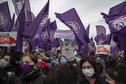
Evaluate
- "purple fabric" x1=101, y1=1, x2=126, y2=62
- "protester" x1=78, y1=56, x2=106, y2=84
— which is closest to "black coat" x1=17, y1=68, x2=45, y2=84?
"protester" x1=78, y1=56, x2=106, y2=84

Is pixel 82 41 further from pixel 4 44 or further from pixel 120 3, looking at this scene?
pixel 4 44

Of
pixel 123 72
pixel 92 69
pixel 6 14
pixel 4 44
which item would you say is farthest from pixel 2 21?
pixel 123 72

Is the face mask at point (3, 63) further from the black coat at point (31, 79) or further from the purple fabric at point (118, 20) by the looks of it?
the purple fabric at point (118, 20)

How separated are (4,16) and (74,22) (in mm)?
3523

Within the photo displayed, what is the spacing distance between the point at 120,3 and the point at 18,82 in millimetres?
5438

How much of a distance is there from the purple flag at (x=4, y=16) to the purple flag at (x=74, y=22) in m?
2.61

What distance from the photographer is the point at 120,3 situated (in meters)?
5.37

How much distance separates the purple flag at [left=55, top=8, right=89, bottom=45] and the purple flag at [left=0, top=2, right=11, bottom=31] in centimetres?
261

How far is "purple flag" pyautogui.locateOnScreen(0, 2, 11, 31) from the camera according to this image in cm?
525

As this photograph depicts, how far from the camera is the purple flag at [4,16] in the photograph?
5.25 metres

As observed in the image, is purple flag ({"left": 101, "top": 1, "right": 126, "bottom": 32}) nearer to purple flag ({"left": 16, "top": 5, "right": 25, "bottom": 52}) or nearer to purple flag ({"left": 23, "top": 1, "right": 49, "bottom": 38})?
purple flag ({"left": 23, "top": 1, "right": 49, "bottom": 38})

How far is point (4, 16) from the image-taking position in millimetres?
5324

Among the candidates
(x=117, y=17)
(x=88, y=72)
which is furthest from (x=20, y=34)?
(x=117, y=17)

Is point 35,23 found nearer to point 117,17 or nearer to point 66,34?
point 66,34
